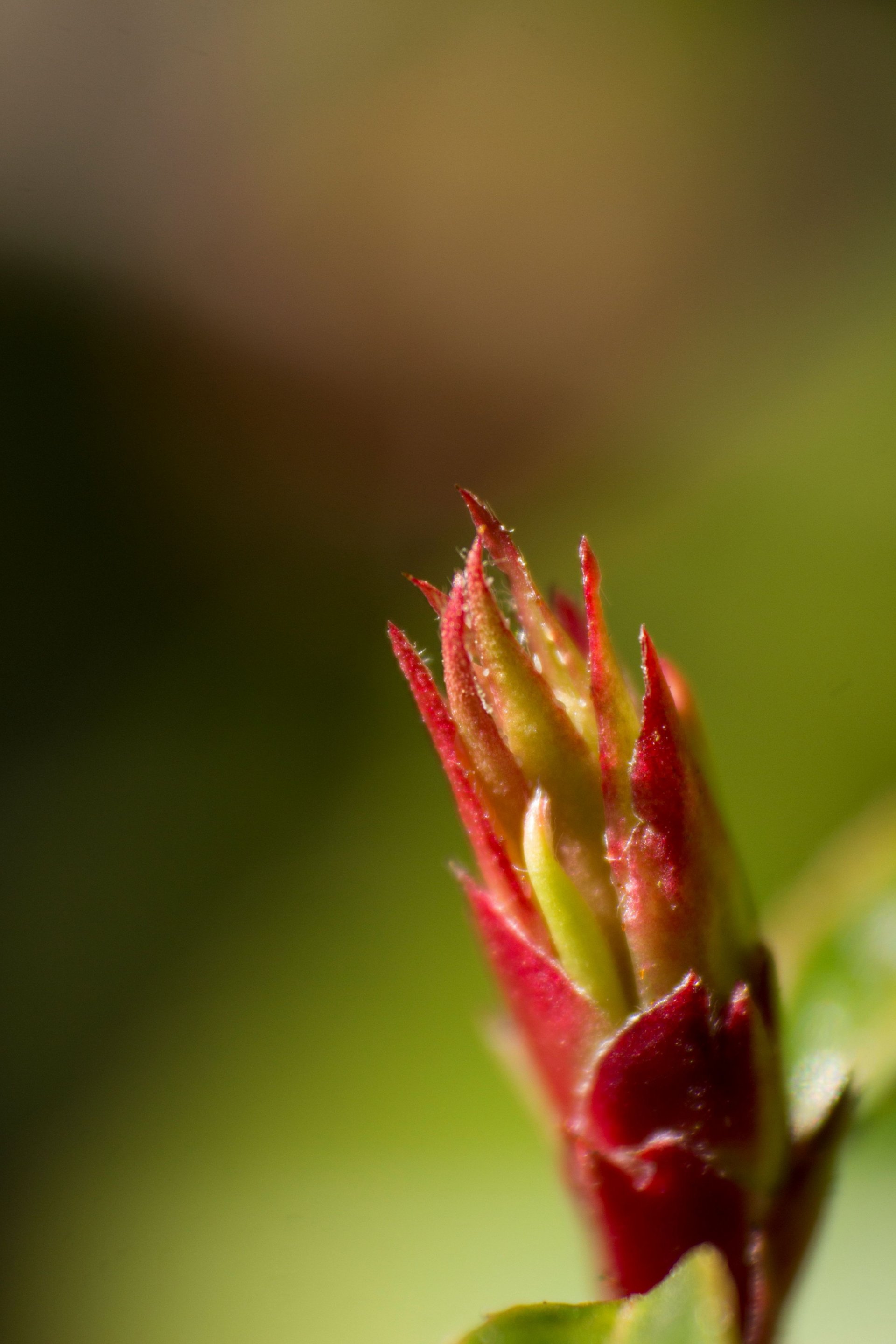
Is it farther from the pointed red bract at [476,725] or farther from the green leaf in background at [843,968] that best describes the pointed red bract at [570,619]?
the green leaf in background at [843,968]

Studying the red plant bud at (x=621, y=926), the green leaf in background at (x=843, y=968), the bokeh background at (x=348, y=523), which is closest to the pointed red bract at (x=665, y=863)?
the red plant bud at (x=621, y=926)

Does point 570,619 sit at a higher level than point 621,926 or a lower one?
higher

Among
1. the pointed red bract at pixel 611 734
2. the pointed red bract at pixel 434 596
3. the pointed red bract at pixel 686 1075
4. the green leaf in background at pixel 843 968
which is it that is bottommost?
the green leaf in background at pixel 843 968

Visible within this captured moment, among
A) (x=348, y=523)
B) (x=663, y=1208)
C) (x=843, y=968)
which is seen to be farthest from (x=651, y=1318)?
(x=348, y=523)

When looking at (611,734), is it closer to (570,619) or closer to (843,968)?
(570,619)

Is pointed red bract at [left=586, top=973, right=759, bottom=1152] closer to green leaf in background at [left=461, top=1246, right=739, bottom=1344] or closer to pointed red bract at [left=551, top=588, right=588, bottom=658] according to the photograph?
green leaf in background at [left=461, top=1246, right=739, bottom=1344]
